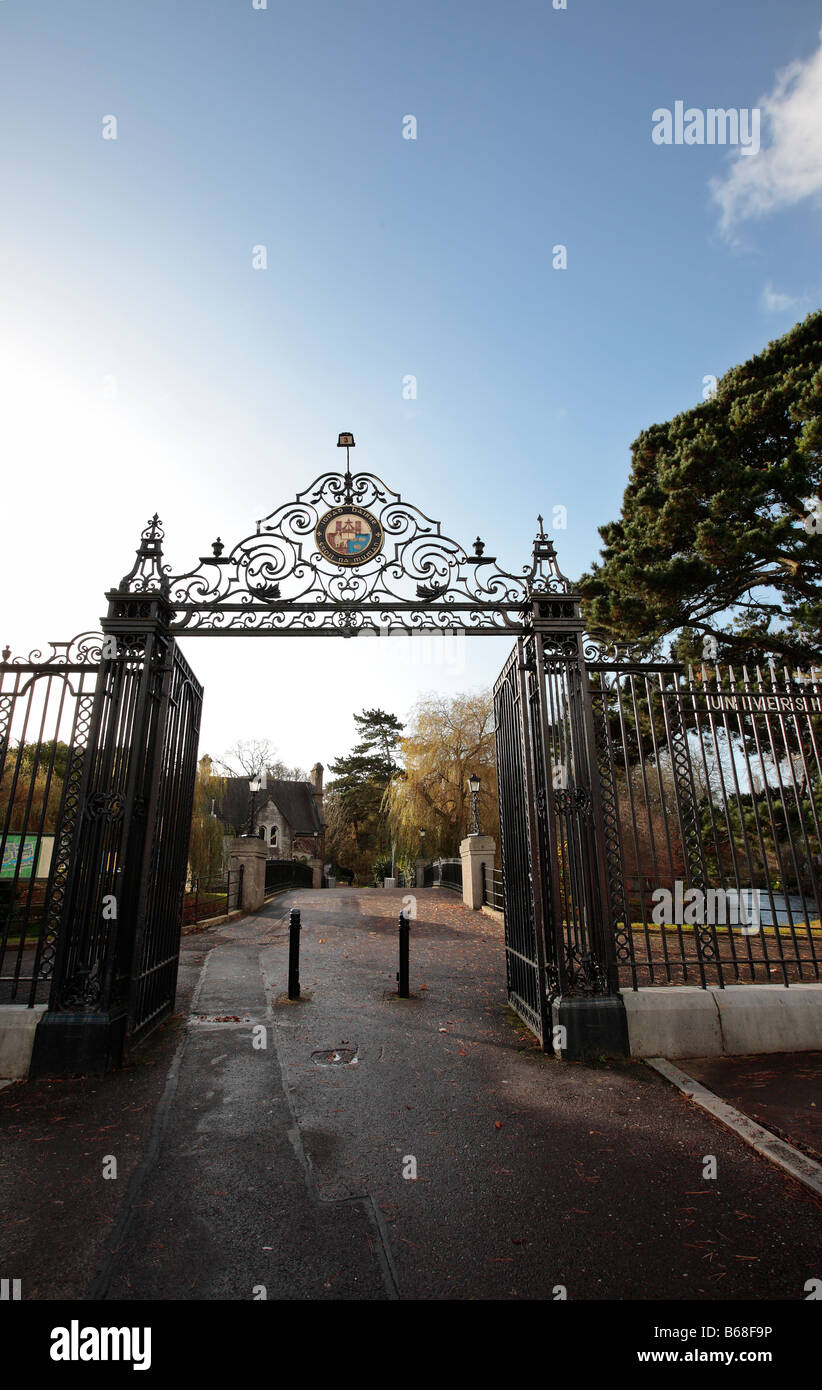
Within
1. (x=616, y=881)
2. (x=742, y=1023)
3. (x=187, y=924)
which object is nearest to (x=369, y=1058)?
(x=616, y=881)

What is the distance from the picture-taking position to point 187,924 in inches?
581

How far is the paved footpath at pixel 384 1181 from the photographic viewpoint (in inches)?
110

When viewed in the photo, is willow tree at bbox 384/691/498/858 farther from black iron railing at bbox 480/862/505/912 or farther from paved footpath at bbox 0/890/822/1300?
paved footpath at bbox 0/890/822/1300

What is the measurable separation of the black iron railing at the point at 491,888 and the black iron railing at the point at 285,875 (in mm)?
7768

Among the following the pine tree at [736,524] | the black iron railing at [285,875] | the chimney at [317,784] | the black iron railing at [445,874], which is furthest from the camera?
the chimney at [317,784]

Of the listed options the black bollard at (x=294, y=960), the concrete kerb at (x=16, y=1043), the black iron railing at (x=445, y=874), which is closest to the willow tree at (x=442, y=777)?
the black iron railing at (x=445, y=874)

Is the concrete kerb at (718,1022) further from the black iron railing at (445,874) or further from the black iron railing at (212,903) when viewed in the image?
the black iron railing at (445,874)

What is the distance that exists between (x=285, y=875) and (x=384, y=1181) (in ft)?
77.9

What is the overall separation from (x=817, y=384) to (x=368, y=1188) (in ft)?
49.9

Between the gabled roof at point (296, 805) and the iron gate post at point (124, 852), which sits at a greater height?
the gabled roof at point (296, 805)

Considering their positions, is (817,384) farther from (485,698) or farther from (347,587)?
(485,698)

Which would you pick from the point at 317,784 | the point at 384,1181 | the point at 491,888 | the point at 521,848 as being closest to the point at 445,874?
the point at 491,888

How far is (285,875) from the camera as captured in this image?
2639cm

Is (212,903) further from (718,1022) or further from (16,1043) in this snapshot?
(718,1022)
